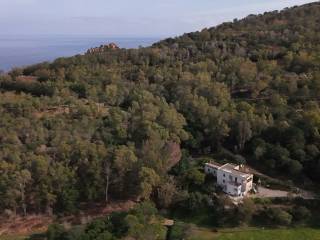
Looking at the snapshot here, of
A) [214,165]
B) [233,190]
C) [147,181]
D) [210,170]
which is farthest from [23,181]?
[233,190]

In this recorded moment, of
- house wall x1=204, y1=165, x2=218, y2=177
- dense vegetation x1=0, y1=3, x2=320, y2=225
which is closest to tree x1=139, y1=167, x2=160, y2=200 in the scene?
dense vegetation x1=0, y1=3, x2=320, y2=225

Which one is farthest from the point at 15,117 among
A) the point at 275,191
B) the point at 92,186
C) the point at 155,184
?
the point at 275,191

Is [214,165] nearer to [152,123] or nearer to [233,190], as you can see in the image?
[233,190]

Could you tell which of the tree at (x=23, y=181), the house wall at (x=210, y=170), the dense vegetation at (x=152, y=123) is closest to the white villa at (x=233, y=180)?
the house wall at (x=210, y=170)

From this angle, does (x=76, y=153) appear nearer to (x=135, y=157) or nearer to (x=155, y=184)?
(x=135, y=157)

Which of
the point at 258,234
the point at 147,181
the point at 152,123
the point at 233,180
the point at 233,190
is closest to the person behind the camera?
the point at 258,234

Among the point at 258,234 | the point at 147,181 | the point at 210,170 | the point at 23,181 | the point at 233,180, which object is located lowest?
the point at 258,234

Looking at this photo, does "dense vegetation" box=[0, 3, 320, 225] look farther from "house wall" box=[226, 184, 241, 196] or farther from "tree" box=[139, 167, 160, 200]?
"house wall" box=[226, 184, 241, 196]
